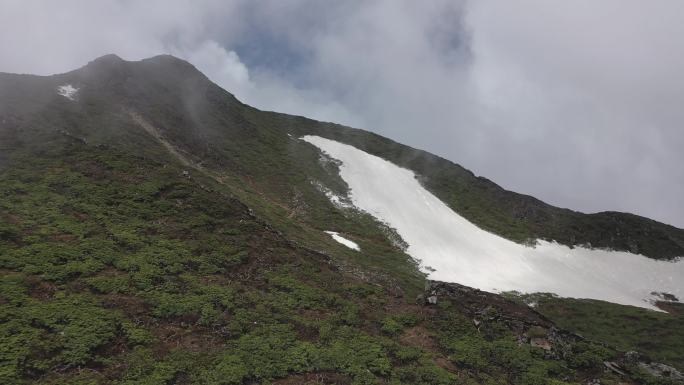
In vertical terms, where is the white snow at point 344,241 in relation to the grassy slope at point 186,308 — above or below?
above

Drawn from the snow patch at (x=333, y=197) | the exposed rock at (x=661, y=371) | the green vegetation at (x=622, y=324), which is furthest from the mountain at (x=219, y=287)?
the snow patch at (x=333, y=197)

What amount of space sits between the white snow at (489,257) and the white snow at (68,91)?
3560cm

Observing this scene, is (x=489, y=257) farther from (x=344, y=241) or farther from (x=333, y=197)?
(x=333, y=197)

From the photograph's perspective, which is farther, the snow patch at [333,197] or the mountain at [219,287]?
the snow patch at [333,197]

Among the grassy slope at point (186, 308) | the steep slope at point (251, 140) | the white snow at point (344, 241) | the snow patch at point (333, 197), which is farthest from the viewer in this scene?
the snow patch at point (333, 197)

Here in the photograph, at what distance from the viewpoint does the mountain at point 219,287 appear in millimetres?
16281

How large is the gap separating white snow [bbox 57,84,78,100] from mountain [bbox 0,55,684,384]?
0.74ft

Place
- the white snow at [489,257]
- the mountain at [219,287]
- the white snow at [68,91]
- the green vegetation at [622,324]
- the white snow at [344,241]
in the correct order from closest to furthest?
1. the mountain at [219,287]
2. the green vegetation at [622,324]
3. the white snow at [344,241]
4. the white snow at [489,257]
5. the white snow at [68,91]

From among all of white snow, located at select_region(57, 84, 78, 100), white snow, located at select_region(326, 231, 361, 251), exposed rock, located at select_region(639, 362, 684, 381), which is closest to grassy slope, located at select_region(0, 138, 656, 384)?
exposed rock, located at select_region(639, 362, 684, 381)

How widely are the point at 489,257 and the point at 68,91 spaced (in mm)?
54707

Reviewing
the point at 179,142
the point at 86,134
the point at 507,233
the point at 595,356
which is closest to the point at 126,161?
the point at 86,134

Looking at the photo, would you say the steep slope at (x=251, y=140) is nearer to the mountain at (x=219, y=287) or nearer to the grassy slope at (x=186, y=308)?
the mountain at (x=219, y=287)

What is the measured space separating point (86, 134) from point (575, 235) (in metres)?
64.9

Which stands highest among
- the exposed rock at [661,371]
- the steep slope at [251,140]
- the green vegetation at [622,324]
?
the steep slope at [251,140]
